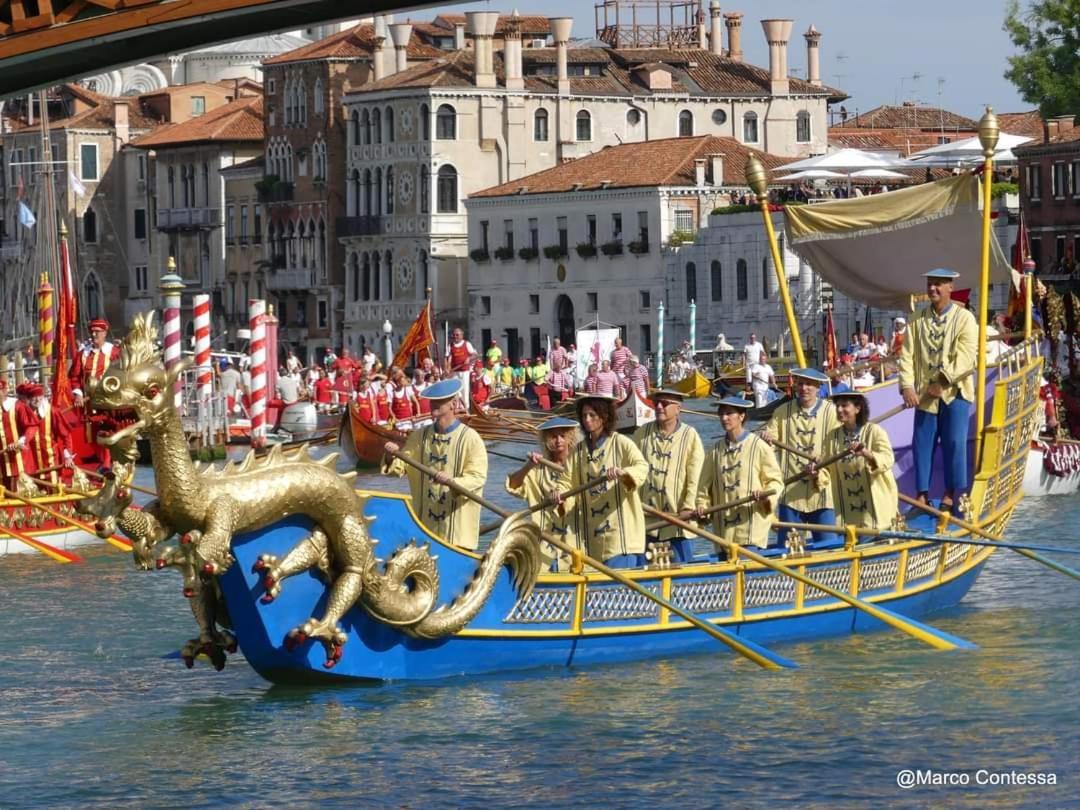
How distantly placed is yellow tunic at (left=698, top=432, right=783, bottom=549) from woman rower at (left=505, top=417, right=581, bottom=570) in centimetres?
90

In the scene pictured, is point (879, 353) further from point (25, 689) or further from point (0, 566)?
point (25, 689)

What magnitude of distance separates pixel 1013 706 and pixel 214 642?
451cm

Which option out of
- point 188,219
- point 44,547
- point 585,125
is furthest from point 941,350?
point 188,219

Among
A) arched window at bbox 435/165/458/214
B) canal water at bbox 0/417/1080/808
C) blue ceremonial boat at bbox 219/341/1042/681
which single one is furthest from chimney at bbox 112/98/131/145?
blue ceremonial boat at bbox 219/341/1042/681

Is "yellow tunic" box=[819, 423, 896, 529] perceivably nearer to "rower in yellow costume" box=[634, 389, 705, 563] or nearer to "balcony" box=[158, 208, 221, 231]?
"rower in yellow costume" box=[634, 389, 705, 563]

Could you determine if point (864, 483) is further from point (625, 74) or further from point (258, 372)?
point (625, 74)

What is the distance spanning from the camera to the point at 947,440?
17.9 meters

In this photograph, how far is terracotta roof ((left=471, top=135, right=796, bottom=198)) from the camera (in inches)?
2594

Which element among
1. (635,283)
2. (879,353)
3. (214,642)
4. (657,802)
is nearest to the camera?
(657,802)

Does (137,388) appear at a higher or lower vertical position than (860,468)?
higher

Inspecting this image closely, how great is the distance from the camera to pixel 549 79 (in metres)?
71.9

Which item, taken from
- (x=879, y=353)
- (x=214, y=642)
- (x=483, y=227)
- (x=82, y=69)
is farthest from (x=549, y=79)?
(x=214, y=642)

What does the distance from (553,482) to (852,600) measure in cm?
212

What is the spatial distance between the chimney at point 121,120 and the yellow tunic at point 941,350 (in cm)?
7079
